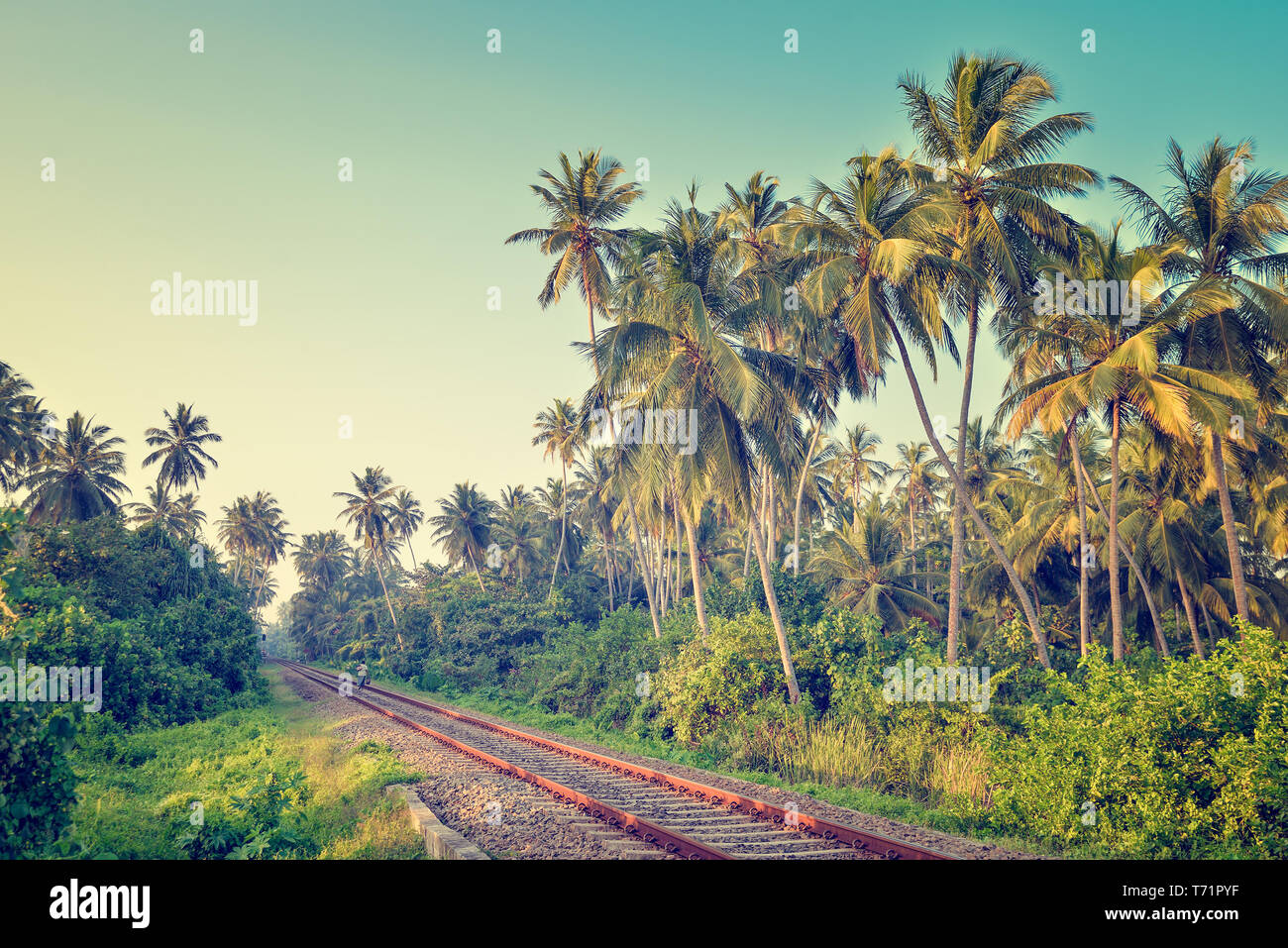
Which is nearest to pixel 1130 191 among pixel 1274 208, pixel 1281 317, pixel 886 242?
pixel 1274 208

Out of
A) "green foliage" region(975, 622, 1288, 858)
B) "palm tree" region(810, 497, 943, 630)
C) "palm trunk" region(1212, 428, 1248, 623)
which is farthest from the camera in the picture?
"palm tree" region(810, 497, 943, 630)

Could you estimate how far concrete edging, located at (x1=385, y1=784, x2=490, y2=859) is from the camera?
711cm

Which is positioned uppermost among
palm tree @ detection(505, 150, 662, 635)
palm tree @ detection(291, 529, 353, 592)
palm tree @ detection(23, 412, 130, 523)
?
palm tree @ detection(505, 150, 662, 635)

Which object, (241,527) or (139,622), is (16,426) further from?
(241,527)

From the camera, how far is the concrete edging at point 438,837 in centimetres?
711

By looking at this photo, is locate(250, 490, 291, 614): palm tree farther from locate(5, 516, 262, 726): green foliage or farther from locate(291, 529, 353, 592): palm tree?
locate(5, 516, 262, 726): green foliage

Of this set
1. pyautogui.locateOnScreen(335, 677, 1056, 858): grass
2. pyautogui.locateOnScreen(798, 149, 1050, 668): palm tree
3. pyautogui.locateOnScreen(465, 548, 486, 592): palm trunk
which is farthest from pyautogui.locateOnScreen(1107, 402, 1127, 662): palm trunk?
pyautogui.locateOnScreen(465, 548, 486, 592): palm trunk

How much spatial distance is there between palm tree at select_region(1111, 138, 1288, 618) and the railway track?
13.3m

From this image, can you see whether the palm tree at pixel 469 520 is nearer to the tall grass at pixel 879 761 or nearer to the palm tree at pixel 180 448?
the palm tree at pixel 180 448

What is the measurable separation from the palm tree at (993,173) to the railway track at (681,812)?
805 cm

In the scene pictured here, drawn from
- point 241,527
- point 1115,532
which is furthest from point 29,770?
point 241,527

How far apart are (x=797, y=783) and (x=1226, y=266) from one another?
16.0 meters
